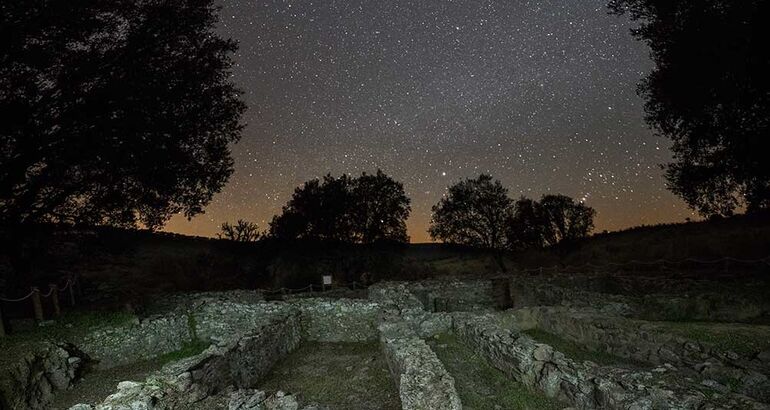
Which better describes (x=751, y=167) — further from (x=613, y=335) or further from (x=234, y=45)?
A: (x=234, y=45)

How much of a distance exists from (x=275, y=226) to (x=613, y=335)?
31.2 metres

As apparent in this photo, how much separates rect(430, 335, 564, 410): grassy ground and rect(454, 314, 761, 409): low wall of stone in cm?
24

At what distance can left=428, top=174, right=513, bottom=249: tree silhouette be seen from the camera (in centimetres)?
3891

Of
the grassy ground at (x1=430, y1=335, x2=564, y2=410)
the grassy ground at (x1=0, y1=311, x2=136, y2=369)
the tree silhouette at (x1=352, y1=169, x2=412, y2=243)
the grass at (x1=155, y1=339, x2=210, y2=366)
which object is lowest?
the grassy ground at (x1=430, y1=335, x2=564, y2=410)

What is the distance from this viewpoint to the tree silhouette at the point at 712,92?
1587cm

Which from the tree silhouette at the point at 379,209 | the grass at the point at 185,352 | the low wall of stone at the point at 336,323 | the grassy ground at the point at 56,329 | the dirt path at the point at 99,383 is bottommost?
the dirt path at the point at 99,383

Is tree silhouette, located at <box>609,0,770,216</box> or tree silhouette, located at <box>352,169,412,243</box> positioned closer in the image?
tree silhouette, located at <box>609,0,770,216</box>

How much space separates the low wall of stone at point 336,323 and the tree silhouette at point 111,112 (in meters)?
8.05

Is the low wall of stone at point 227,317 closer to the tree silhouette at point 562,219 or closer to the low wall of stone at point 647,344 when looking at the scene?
the low wall of stone at point 647,344

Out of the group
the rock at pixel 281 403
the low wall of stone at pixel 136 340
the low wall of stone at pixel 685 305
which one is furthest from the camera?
Result: the low wall of stone at pixel 136 340

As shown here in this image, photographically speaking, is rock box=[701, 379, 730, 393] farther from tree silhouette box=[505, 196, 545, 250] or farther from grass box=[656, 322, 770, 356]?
tree silhouette box=[505, 196, 545, 250]

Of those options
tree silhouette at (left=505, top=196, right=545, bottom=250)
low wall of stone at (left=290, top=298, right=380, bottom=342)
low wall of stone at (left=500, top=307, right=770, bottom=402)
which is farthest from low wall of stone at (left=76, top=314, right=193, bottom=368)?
tree silhouette at (left=505, top=196, right=545, bottom=250)

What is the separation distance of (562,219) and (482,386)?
1286 inches

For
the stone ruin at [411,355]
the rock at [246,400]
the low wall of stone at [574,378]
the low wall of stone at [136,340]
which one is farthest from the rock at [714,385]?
the low wall of stone at [136,340]
